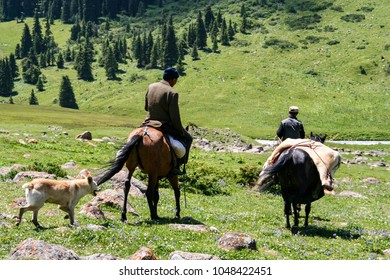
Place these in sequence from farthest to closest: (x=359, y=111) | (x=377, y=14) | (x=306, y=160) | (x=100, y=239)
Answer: (x=377, y=14) < (x=359, y=111) < (x=306, y=160) < (x=100, y=239)

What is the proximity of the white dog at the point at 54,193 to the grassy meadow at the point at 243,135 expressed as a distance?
1.86 feet

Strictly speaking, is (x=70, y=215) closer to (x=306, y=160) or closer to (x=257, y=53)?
(x=306, y=160)

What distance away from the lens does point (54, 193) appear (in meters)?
13.6

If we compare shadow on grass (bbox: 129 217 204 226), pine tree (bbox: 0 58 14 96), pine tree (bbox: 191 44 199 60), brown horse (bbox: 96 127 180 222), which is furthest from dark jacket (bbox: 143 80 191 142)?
pine tree (bbox: 0 58 14 96)

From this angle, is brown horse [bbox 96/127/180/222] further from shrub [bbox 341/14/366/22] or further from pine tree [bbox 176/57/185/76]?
shrub [bbox 341/14/366/22]

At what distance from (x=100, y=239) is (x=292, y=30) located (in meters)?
194

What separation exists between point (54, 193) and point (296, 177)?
8.54 meters

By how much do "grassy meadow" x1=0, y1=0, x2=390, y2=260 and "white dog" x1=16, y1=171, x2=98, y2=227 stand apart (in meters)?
0.57

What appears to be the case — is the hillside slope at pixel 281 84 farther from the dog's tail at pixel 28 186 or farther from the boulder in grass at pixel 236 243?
the dog's tail at pixel 28 186

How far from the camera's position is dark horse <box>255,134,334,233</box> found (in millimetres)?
16602

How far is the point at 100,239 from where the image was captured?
40.3ft

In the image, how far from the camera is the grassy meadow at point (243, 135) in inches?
531
